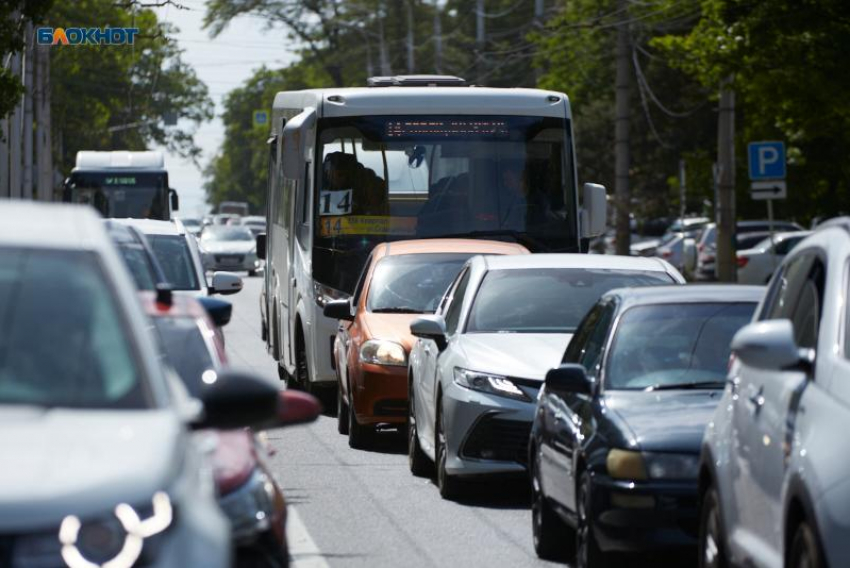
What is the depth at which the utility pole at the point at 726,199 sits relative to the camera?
36.6 m

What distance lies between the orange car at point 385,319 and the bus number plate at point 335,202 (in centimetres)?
211

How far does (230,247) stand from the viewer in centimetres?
6106

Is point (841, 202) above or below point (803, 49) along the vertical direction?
below

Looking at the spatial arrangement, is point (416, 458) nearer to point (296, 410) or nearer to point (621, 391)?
point (621, 391)

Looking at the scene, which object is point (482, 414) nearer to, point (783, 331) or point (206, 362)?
point (206, 362)

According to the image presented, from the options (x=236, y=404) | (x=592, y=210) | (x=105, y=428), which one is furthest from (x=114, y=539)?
(x=592, y=210)

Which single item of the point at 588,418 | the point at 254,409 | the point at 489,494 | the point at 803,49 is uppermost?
the point at 803,49

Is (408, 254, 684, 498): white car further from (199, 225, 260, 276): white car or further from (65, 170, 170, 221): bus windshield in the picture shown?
(199, 225, 260, 276): white car

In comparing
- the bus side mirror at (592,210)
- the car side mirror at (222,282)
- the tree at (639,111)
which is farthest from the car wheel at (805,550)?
the tree at (639,111)

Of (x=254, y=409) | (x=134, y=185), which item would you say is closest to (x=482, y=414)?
(x=254, y=409)

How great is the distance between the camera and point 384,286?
16828mm

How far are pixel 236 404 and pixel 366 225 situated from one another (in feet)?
47.4

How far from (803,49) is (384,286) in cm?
1663

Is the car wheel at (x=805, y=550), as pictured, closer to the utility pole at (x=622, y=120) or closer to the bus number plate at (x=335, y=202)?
the bus number plate at (x=335, y=202)
